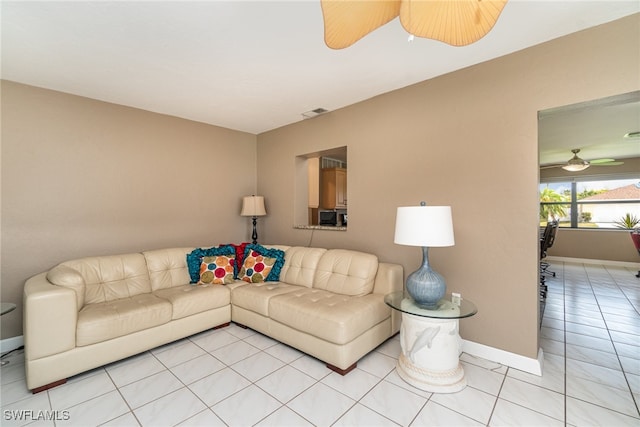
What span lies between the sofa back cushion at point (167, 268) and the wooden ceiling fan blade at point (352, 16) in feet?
9.92

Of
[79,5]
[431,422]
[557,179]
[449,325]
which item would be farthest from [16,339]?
[557,179]

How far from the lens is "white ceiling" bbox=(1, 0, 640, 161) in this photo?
182cm

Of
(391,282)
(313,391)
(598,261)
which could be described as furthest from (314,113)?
(598,261)

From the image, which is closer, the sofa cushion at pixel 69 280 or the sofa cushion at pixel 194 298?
the sofa cushion at pixel 69 280

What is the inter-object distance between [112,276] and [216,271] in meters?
1.00

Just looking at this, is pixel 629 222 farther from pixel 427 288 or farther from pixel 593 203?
pixel 427 288

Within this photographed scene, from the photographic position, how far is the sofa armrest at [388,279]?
275 cm

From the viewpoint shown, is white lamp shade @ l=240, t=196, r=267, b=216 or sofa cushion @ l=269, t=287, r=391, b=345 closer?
sofa cushion @ l=269, t=287, r=391, b=345

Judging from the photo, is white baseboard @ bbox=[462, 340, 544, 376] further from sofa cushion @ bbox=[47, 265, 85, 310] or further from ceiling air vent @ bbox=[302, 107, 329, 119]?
sofa cushion @ bbox=[47, 265, 85, 310]

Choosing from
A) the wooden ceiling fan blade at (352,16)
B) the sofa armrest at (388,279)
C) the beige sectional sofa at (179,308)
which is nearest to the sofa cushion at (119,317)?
the beige sectional sofa at (179,308)

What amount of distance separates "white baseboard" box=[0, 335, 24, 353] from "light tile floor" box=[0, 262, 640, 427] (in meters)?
0.18

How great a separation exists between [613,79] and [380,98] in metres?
1.85

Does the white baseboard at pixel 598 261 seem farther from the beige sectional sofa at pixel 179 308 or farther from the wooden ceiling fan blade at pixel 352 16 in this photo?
the wooden ceiling fan blade at pixel 352 16

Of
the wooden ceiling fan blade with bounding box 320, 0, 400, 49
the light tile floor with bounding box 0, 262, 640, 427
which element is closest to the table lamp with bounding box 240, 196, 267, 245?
the light tile floor with bounding box 0, 262, 640, 427
